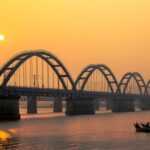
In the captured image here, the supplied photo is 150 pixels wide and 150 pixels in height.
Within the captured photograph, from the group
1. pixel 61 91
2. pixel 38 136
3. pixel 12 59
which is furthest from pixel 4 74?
pixel 38 136

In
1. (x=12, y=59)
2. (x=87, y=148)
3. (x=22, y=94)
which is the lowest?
(x=87, y=148)

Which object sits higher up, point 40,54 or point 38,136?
point 40,54

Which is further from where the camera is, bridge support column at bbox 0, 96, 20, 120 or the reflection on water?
bridge support column at bbox 0, 96, 20, 120

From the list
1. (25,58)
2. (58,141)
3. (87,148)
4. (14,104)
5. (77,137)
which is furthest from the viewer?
(25,58)

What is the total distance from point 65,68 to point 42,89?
24.0 metres

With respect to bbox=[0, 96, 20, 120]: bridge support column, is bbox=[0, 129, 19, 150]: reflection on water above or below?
below

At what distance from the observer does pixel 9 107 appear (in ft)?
513

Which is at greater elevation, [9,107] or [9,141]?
[9,107]

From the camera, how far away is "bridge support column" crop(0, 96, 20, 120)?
154 meters

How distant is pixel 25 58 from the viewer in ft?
560

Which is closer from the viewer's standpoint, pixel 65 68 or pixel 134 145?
pixel 134 145

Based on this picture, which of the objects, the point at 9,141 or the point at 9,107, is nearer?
the point at 9,141

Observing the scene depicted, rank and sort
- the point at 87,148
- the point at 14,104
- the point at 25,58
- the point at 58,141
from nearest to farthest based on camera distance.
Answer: the point at 87,148 → the point at 58,141 → the point at 14,104 → the point at 25,58

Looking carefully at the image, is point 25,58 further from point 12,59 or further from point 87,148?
point 87,148
